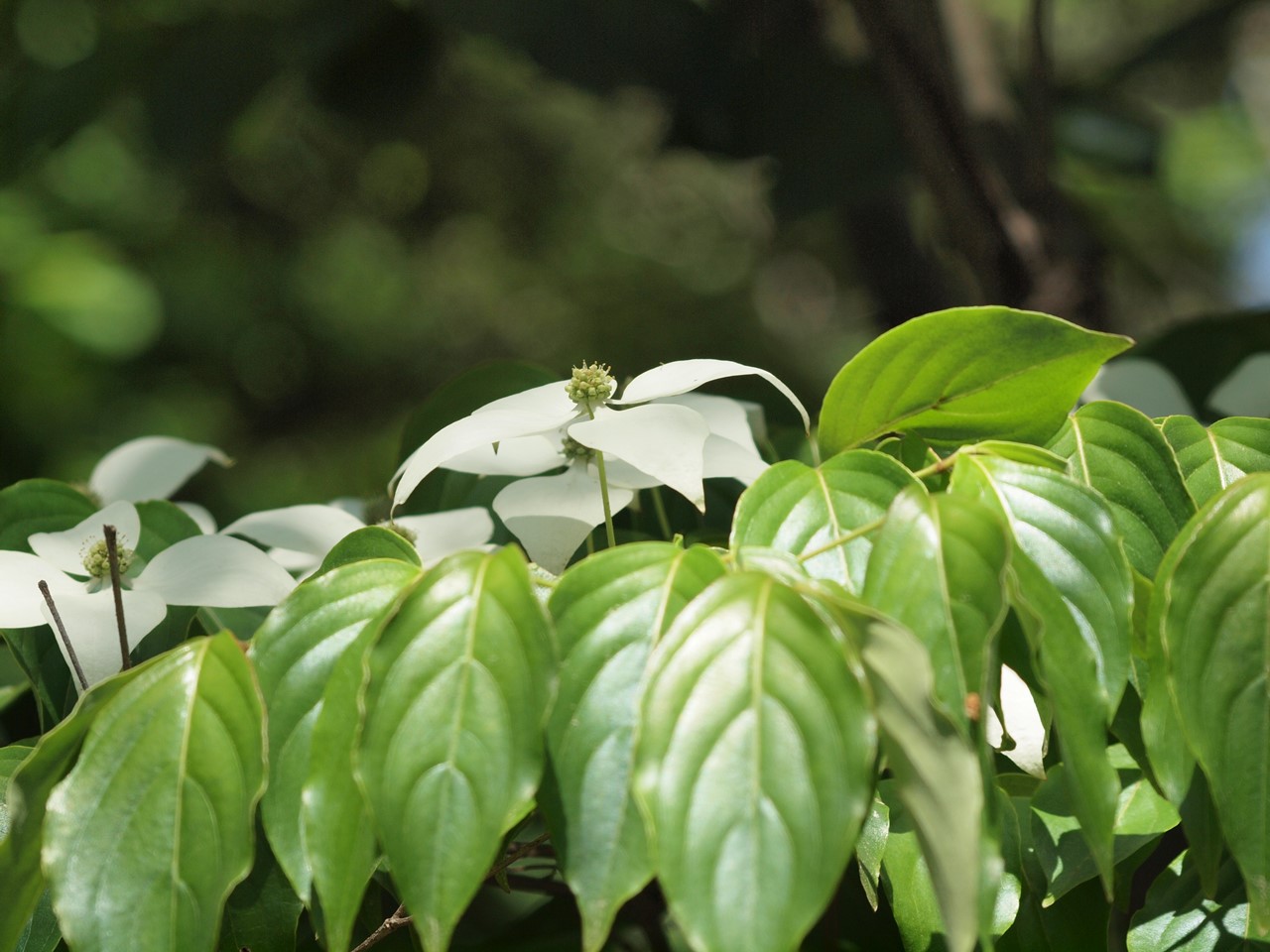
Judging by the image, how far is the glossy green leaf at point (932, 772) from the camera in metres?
0.24

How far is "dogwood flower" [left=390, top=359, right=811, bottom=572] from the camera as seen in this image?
0.37 meters

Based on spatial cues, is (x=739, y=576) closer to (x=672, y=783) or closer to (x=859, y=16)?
(x=672, y=783)

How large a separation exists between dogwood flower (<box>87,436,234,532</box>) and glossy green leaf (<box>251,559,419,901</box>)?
32 centimetres

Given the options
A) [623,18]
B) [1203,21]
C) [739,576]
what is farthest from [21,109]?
[1203,21]

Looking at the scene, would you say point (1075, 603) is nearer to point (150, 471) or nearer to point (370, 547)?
point (370, 547)

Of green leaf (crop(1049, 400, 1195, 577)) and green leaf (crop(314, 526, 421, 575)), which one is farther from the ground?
green leaf (crop(314, 526, 421, 575))

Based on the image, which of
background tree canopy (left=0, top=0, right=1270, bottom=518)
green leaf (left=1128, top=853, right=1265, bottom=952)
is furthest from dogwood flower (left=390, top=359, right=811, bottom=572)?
background tree canopy (left=0, top=0, right=1270, bottom=518)

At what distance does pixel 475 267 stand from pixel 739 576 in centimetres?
408

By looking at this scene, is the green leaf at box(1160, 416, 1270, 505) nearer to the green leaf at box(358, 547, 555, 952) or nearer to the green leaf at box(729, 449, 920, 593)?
the green leaf at box(729, 449, 920, 593)

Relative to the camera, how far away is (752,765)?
0.25m

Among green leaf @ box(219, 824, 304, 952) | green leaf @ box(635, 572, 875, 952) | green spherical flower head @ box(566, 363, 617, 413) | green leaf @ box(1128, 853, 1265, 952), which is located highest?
green spherical flower head @ box(566, 363, 617, 413)

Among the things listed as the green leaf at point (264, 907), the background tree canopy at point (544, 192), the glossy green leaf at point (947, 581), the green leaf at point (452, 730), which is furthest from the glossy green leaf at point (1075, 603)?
the background tree canopy at point (544, 192)

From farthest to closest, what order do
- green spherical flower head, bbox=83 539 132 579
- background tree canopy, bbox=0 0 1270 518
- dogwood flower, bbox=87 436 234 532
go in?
background tree canopy, bbox=0 0 1270 518 → dogwood flower, bbox=87 436 234 532 → green spherical flower head, bbox=83 539 132 579

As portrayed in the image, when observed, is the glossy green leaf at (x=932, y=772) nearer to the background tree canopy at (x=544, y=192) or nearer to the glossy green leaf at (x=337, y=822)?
the glossy green leaf at (x=337, y=822)
